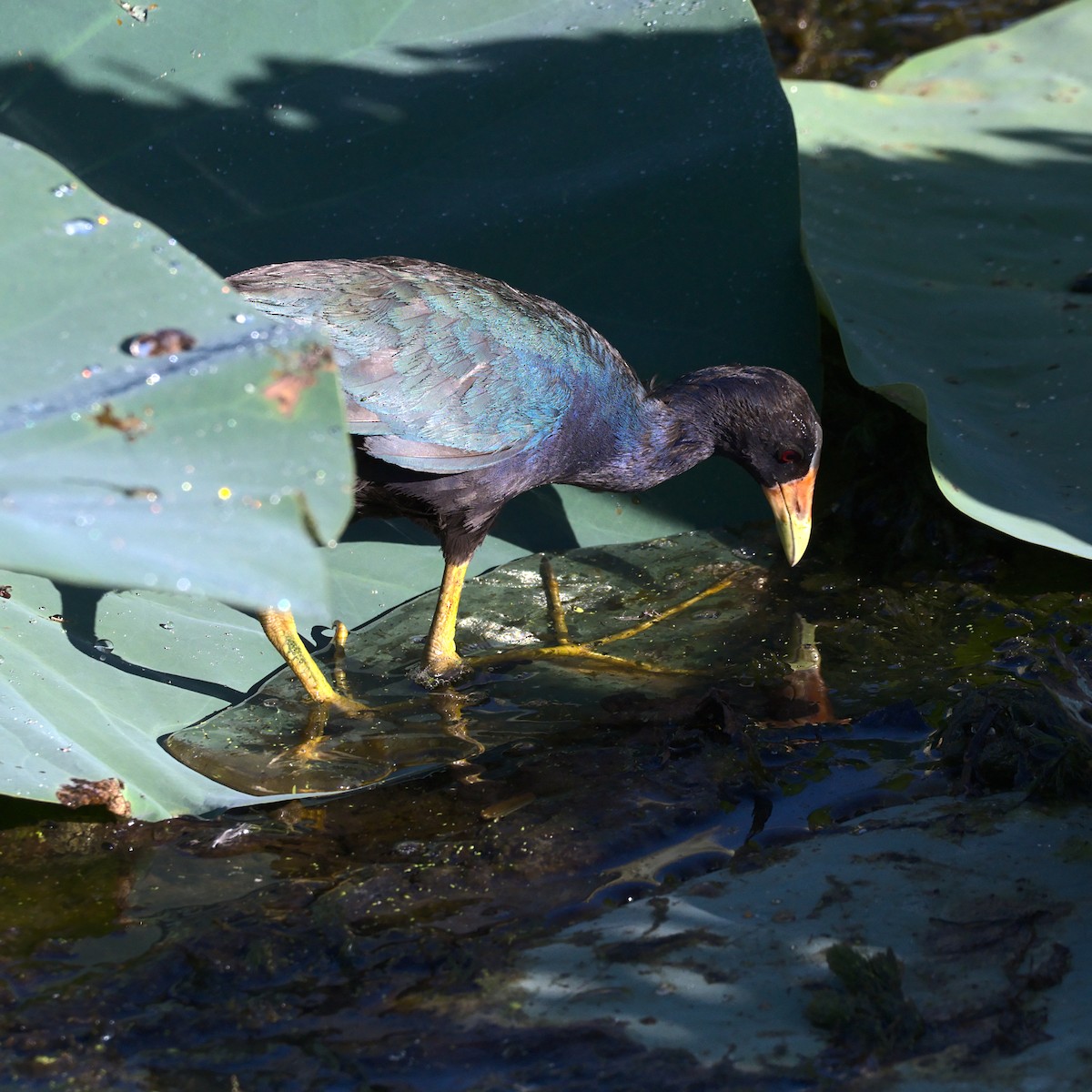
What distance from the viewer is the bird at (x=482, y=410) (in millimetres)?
2104

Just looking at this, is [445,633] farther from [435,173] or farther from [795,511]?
[435,173]

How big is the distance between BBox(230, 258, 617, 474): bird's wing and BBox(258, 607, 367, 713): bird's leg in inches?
15.4

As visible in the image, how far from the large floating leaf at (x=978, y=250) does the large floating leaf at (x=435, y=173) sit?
288mm

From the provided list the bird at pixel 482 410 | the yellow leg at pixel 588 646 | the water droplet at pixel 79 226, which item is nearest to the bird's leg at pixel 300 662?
the bird at pixel 482 410

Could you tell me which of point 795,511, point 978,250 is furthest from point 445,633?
point 978,250

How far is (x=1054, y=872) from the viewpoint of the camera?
1673 millimetres

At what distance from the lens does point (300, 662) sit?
2.29m

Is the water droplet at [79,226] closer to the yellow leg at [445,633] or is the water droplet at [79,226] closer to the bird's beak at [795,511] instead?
the yellow leg at [445,633]

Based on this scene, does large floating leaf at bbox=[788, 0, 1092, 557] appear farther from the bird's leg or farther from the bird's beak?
the bird's leg

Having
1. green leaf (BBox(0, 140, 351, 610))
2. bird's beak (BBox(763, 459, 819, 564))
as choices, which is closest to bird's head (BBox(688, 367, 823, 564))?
bird's beak (BBox(763, 459, 819, 564))

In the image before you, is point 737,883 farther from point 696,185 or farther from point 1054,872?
point 696,185

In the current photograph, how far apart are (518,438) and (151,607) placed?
0.71m

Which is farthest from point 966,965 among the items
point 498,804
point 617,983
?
point 498,804

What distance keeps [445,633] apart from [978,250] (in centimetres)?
156
